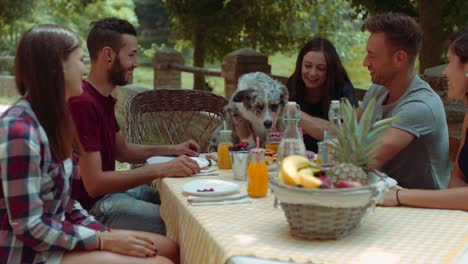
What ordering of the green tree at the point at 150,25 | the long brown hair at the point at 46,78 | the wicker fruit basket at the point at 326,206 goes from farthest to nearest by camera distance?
the green tree at the point at 150,25
the long brown hair at the point at 46,78
the wicker fruit basket at the point at 326,206

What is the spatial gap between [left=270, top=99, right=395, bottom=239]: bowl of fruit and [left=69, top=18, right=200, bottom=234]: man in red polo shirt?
114cm

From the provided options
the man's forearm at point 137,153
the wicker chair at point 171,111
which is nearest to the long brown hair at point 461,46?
the man's forearm at point 137,153

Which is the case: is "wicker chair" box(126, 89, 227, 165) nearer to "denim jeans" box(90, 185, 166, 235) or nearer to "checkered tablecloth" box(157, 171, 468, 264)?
"denim jeans" box(90, 185, 166, 235)

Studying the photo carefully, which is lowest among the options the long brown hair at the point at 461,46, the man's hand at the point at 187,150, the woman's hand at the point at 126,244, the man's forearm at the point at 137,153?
the woman's hand at the point at 126,244

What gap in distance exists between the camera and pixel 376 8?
26.5 feet

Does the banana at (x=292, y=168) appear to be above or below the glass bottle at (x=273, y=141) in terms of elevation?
above

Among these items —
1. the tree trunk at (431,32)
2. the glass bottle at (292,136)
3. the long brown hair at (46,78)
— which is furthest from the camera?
the tree trunk at (431,32)

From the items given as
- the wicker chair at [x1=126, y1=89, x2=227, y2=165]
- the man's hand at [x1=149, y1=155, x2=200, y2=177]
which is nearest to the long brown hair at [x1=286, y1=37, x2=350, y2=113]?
the wicker chair at [x1=126, y1=89, x2=227, y2=165]

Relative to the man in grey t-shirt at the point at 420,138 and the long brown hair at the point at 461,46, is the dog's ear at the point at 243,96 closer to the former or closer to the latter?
the man in grey t-shirt at the point at 420,138

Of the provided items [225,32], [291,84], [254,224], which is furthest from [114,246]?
[225,32]

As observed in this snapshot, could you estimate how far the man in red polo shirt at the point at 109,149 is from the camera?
9.73 ft

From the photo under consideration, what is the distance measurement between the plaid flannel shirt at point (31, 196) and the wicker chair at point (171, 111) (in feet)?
7.06

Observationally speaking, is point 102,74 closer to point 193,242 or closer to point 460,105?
point 193,242

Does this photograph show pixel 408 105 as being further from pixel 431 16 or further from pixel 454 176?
pixel 431 16
